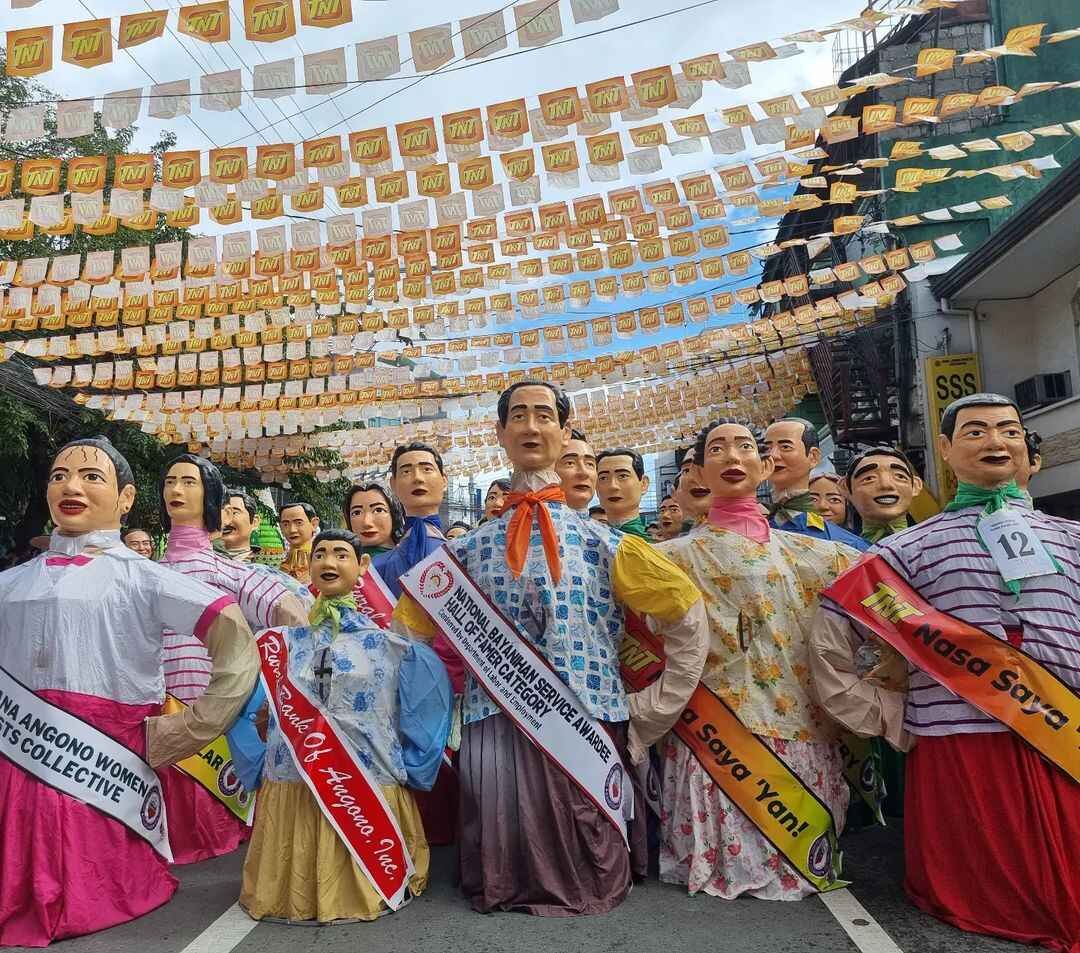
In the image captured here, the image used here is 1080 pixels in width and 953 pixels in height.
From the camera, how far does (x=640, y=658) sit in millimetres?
4551

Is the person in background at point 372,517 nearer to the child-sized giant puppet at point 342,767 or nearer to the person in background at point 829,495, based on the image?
the child-sized giant puppet at point 342,767

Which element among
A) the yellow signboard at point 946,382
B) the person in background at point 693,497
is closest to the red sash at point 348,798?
the person in background at point 693,497

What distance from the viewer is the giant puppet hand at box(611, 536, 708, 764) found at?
13.0ft

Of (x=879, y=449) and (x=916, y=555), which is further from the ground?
(x=879, y=449)

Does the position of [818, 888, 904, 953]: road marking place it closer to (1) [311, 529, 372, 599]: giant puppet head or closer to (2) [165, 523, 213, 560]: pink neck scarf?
(1) [311, 529, 372, 599]: giant puppet head

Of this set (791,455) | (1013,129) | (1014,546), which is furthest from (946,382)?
(1014,546)

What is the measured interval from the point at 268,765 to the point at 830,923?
2448 millimetres

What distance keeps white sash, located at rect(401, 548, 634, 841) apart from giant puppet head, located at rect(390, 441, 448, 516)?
1511mm

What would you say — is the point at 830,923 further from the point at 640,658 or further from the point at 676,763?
the point at 640,658

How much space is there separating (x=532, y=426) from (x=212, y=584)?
2.02 m

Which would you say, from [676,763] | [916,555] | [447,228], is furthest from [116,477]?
[447,228]

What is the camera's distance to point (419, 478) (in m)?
5.57

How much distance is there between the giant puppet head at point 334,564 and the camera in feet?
14.0

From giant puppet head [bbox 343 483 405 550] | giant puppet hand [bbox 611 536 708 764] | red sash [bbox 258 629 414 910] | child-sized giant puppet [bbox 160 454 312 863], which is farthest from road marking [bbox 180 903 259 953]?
giant puppet head [bbox 343 483 405 550]
